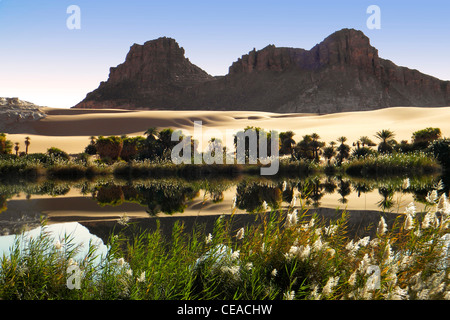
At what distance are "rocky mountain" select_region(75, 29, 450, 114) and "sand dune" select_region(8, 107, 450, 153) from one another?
37393 millimetres

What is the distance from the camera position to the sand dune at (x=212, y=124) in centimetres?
6606

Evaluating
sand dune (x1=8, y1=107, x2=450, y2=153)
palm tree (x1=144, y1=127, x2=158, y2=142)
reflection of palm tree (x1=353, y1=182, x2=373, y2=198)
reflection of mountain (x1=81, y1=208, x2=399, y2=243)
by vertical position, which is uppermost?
sand dune (x1=8, y1=107, x2=450, y2=153)

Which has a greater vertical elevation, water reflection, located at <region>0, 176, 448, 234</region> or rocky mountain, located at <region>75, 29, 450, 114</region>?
rocky mountain, located at <region>75, 29, 450, 114</region>

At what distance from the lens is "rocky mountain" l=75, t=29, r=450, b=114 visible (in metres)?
136

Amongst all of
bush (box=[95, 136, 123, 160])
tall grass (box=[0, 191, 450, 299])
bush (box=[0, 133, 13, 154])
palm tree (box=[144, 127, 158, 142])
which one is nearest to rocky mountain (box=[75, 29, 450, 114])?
bush (box=[95, 136, 123, 160])

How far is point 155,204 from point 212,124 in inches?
3055

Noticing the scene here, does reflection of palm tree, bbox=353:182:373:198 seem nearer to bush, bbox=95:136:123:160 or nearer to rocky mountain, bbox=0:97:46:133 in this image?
bush, bbox=95:136:123:160

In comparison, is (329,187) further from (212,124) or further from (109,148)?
(212,124)

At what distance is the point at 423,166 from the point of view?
94.7 feet

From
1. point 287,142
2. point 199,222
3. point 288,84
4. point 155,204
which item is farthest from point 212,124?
point 199,222

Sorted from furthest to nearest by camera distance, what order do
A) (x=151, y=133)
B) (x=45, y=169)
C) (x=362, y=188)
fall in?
1. (x=151, y=133)
2. (x=45, y=169)
3. (x=362, y=188)

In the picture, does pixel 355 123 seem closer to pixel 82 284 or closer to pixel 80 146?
pixel 80 146

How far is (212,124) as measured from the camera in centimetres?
9344
